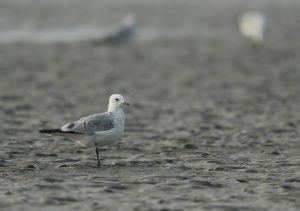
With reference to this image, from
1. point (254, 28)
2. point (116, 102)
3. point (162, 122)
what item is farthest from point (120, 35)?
point (116, 102)

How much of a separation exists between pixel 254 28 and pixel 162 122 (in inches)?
664

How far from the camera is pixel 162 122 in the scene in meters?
16.2

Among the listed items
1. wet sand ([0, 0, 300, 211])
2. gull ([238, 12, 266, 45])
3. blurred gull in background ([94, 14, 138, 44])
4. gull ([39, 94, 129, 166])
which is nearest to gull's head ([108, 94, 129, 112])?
gull ([39, 94, 129, 166])

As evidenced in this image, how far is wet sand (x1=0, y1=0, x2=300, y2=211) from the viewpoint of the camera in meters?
9.94

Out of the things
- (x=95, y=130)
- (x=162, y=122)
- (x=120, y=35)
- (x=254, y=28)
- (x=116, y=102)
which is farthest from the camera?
(x=254, y=28)

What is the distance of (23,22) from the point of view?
37906 millimetres

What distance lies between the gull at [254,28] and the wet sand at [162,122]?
1.58 feet

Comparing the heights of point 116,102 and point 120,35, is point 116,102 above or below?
below

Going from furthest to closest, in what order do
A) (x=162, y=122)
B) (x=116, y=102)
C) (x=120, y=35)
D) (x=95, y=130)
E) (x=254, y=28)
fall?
(x=254, y=28) → (x=120, y=35) → (x=162, y=122) → (x=116, y=102) → (x=95, y=130)

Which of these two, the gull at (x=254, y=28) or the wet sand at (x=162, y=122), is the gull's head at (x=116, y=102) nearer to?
the wet sand at (x=162, y=122)

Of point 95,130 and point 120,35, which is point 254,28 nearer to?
point 120,35

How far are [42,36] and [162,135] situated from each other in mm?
19509

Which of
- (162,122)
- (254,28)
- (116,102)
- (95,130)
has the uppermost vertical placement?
(254,28)

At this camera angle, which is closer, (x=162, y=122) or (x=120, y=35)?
(x=162, y=122)
